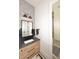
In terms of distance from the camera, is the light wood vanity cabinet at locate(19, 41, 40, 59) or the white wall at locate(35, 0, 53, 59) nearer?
the light wood vanity cabinet at locate(19, 41, 40, 59)

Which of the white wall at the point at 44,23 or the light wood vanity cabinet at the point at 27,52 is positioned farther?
the white wall at the point at 44,23

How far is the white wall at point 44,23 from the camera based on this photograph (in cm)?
342

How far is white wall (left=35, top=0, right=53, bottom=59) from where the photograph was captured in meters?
3.42

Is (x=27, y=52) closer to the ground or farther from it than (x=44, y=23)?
closer to the ground

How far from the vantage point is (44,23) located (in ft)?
12.1

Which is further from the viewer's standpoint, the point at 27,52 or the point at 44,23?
the point at 44,23
